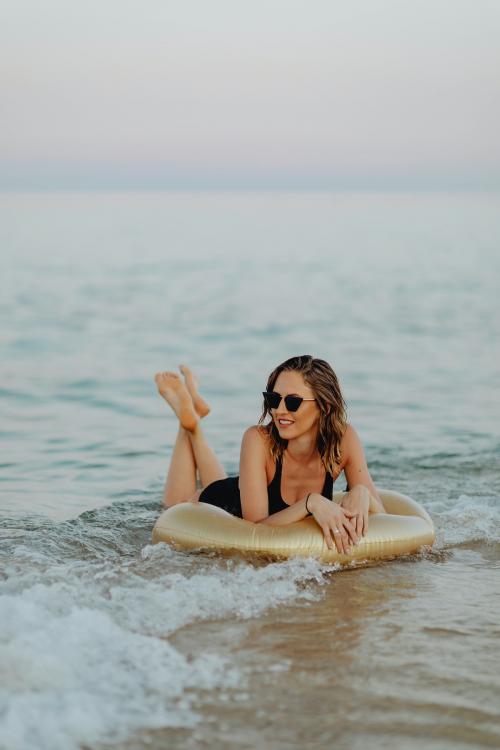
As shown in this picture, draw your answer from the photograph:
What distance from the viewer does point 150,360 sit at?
1491 centimetres

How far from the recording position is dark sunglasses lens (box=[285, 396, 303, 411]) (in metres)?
5.16

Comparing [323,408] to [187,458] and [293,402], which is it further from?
[187,458]

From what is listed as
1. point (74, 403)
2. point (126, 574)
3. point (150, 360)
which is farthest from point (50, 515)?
point (150, 360)

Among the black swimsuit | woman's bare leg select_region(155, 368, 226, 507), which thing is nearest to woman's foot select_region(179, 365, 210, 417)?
woman's bare leg select_region(155, 368, 226, 507)

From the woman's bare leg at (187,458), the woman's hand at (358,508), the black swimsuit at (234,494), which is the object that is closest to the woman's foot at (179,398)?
the woman's bare leg at (187,458)

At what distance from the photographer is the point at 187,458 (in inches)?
253

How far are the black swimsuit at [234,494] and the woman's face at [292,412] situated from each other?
0.24 metres

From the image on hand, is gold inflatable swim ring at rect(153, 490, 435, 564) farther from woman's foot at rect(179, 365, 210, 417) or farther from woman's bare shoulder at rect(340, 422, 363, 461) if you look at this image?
woman's foot at rect(179, 365, 210, 417)

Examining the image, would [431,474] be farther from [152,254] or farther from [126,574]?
[152,254]

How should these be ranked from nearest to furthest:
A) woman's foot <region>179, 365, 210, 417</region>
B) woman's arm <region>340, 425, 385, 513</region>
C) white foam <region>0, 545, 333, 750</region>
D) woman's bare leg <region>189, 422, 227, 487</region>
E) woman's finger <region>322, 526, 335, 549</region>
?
white foam <region>0, 545, 333, 750</region>
woman's finger <region>322, 526, 335, 549</region>
woman's arm <region>340, 425, 385, 513</region>
woman's bare leg <region>189, 422, 227, 487</region>
woman's foot <region>179, 365, 210, 417</region>

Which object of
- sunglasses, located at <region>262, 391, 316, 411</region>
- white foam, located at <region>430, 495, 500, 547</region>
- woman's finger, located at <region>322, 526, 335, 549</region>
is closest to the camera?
woman's finger, located at <region>322, 526, 335, 549</region>

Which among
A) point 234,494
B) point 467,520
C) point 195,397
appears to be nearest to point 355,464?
point 234,494

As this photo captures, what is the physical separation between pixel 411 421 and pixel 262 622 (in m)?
6.17

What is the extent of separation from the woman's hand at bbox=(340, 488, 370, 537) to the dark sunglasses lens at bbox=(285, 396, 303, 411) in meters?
0.52
